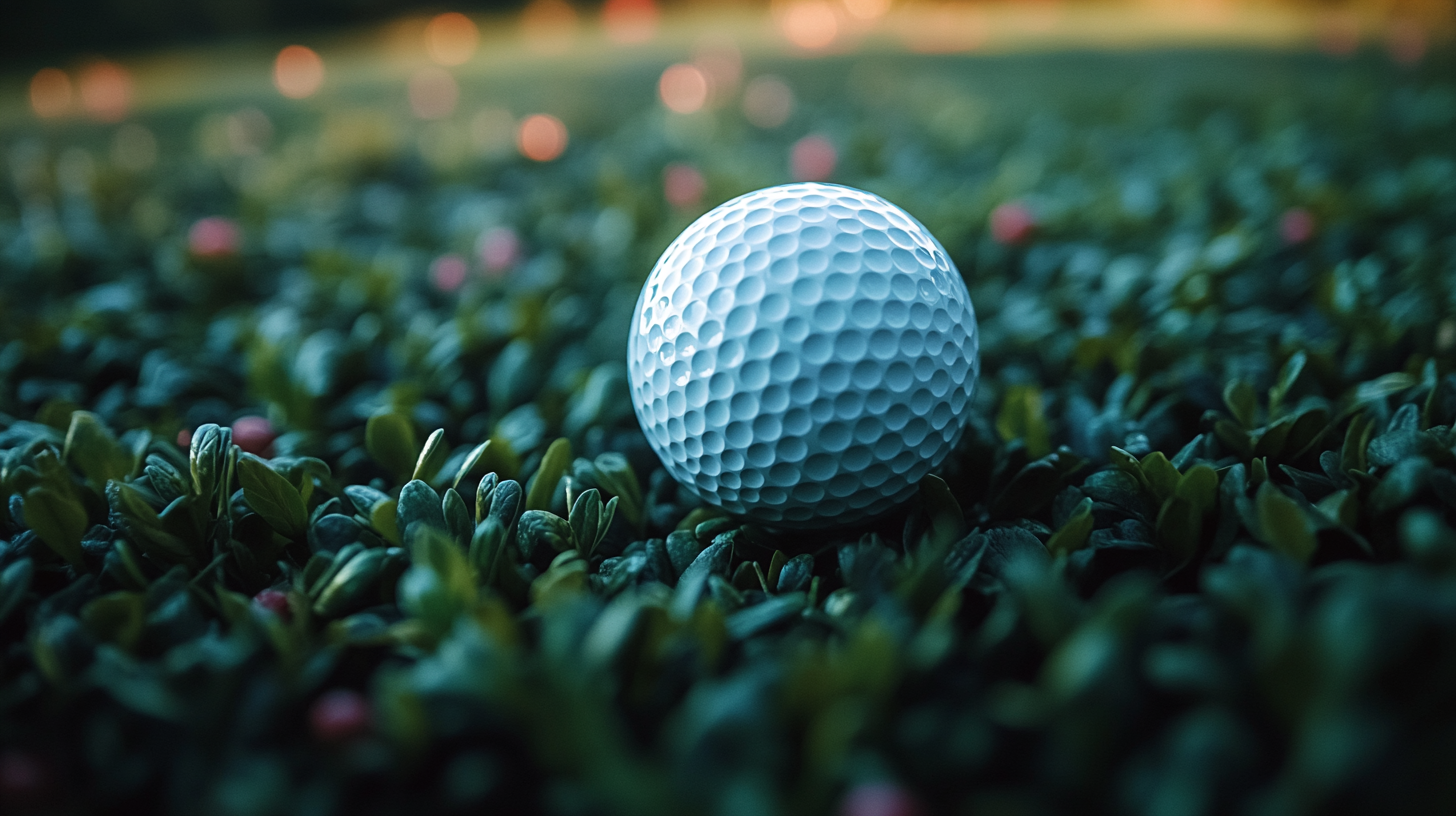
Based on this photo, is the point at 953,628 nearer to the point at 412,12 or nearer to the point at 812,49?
the point at 812,49

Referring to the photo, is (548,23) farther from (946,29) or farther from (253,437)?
(253,437)

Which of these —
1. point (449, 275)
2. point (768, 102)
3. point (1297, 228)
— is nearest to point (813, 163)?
point (449, 275)

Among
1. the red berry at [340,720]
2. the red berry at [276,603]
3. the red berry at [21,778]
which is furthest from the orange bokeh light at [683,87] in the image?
the red berry at [21,778]

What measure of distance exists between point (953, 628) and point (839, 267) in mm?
683

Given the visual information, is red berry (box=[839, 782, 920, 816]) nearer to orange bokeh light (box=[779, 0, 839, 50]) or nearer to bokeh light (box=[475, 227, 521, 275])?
bokeh light (box=[475, 227, 521, 275])

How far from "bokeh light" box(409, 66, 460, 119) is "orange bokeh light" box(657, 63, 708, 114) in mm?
1393

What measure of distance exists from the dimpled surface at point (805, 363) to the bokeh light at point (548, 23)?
260 inches

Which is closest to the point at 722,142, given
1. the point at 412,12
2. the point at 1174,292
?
the point at 1174,292

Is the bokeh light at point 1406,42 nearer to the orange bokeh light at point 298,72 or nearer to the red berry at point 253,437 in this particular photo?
the red berry at point 253,437

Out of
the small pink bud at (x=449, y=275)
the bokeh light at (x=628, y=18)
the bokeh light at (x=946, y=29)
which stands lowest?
the small pink bud at (x=449, y=275)

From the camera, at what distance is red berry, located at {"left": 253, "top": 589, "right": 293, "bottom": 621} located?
1509mm

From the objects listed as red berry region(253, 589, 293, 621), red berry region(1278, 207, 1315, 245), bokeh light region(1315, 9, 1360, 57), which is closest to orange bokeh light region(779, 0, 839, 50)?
bokeh light region(1315, 9, 1360, 57)

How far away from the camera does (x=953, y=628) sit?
142 cm

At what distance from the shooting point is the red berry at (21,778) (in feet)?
3.92
